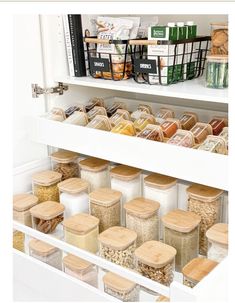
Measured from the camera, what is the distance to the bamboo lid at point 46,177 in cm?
163

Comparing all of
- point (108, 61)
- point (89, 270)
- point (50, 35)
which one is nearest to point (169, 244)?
point (89, 270)

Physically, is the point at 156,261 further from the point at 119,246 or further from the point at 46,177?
the point at 46,177

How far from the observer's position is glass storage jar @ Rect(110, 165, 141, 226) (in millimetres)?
1551

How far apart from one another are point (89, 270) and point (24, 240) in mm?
306

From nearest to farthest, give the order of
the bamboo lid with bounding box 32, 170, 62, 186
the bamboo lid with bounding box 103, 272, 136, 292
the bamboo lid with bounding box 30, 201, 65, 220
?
1. the bamboo lid with bounding box 103, 272, 136, 292
2. the bamboo lid with bounding box 30, 201, 65, 220
3. the bamboo lid with bounding box 32, 170, 62, 186

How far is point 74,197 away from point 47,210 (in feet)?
0.34

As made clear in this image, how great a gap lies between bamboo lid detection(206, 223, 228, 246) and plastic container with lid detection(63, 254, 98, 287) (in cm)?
37

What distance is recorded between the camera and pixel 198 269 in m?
1.19

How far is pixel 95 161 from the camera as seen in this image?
1.69 m

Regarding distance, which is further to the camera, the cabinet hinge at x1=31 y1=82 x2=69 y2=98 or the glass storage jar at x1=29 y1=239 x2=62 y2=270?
the cabinet hinge at x1=31 y1=82 x2=69 y2=98

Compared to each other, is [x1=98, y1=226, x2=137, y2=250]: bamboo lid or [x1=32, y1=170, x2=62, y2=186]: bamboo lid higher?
[x1=32, y1=170, x2=62, y2=186]: bamboo lid

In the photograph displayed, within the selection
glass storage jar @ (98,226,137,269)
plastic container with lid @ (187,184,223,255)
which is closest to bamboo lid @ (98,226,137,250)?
glass storage jar @ (98,226,137,269)

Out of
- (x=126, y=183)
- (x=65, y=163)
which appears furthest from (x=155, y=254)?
(x=65, y=163)

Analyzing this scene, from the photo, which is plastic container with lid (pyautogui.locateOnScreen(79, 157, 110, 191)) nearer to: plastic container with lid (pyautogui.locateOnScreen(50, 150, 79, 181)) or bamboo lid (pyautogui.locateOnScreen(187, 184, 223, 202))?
plastic container with lid (pyautogui.locateOnScreen(50, 150, 79, 181))
